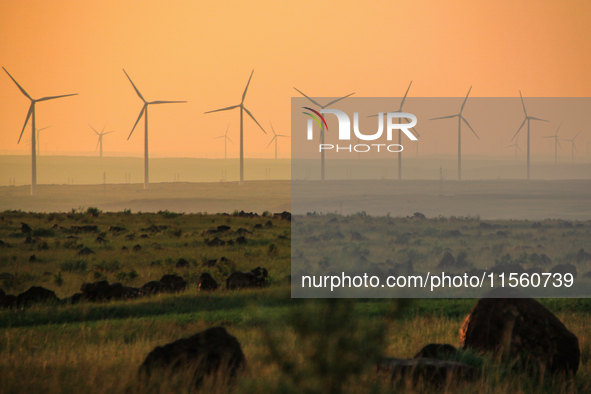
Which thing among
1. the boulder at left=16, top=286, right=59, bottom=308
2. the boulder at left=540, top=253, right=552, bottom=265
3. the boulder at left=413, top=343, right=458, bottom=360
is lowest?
the boulder at left=540, top=253, right=552, bottom=265

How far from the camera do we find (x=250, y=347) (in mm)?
14594

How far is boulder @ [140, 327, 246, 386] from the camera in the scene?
10445mm

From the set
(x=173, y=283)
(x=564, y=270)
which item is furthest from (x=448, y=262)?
(x=173, y=283)

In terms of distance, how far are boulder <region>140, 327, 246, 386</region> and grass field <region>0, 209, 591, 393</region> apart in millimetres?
329

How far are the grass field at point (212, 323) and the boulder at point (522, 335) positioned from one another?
552 mm

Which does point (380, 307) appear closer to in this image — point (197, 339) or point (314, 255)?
point (197, 339)

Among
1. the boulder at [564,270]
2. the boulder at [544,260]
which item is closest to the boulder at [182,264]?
the boulder at [564,270]

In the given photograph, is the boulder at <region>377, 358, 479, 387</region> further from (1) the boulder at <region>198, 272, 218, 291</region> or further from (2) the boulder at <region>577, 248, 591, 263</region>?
(2) the boulder at <region>577, 248, 591, 263</region>

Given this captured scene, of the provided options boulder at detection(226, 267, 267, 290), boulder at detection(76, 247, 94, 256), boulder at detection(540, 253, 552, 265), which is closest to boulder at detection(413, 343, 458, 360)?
boulder at detection(226, 267, 267, 290)

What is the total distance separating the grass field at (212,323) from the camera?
25.3 ft

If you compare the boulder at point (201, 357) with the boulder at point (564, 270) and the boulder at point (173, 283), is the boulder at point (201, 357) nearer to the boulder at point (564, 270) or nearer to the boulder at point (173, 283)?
the boulder at point (173, 283)

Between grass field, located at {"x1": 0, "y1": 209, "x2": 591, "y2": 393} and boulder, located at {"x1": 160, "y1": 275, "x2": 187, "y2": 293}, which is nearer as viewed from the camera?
grass field, located at {"x1": 0, "y1": 209, "x2": 591, "y2": 393}

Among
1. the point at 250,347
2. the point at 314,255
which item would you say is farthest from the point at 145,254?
the point at 250,347

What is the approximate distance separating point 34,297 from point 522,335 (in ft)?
59.4
